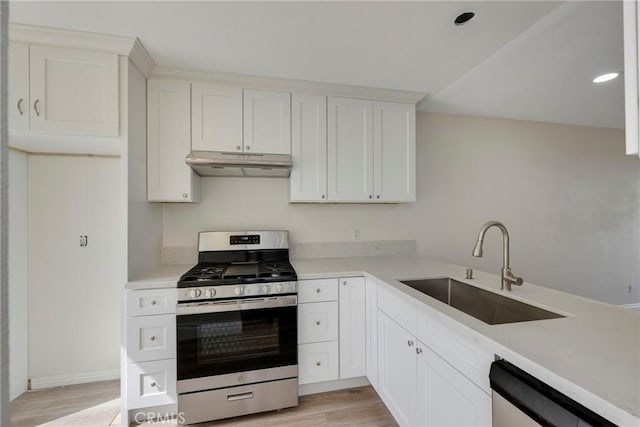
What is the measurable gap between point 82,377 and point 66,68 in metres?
2.19

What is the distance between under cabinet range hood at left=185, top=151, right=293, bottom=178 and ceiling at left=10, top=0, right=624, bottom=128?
0.64 metres

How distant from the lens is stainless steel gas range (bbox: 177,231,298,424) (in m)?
1.67

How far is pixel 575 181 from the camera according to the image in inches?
129

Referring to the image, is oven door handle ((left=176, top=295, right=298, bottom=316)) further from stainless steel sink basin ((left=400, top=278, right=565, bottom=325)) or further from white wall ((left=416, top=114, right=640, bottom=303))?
white wall ((left=416, top=114, right=640, bottom=303))

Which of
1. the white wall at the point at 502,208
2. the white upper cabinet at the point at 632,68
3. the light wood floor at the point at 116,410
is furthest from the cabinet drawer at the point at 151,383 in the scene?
the white upper cabinet at the point at 632,68

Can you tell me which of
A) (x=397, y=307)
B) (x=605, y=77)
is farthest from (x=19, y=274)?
(x=605, y=77)

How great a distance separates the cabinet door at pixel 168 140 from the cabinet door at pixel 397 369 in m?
1.70

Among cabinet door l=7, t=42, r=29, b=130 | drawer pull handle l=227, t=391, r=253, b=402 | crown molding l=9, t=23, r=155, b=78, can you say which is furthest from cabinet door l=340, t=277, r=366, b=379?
cabinet door l=7, t=42, r=29, b=130

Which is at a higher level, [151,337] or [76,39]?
[76,39]

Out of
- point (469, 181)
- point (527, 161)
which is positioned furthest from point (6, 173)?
point (527, 161)

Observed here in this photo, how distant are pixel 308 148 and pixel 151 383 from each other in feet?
6.44

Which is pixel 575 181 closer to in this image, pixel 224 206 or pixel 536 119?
pixel 536 119

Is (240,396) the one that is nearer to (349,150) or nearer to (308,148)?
(308,148)

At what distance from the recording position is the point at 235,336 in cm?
174
